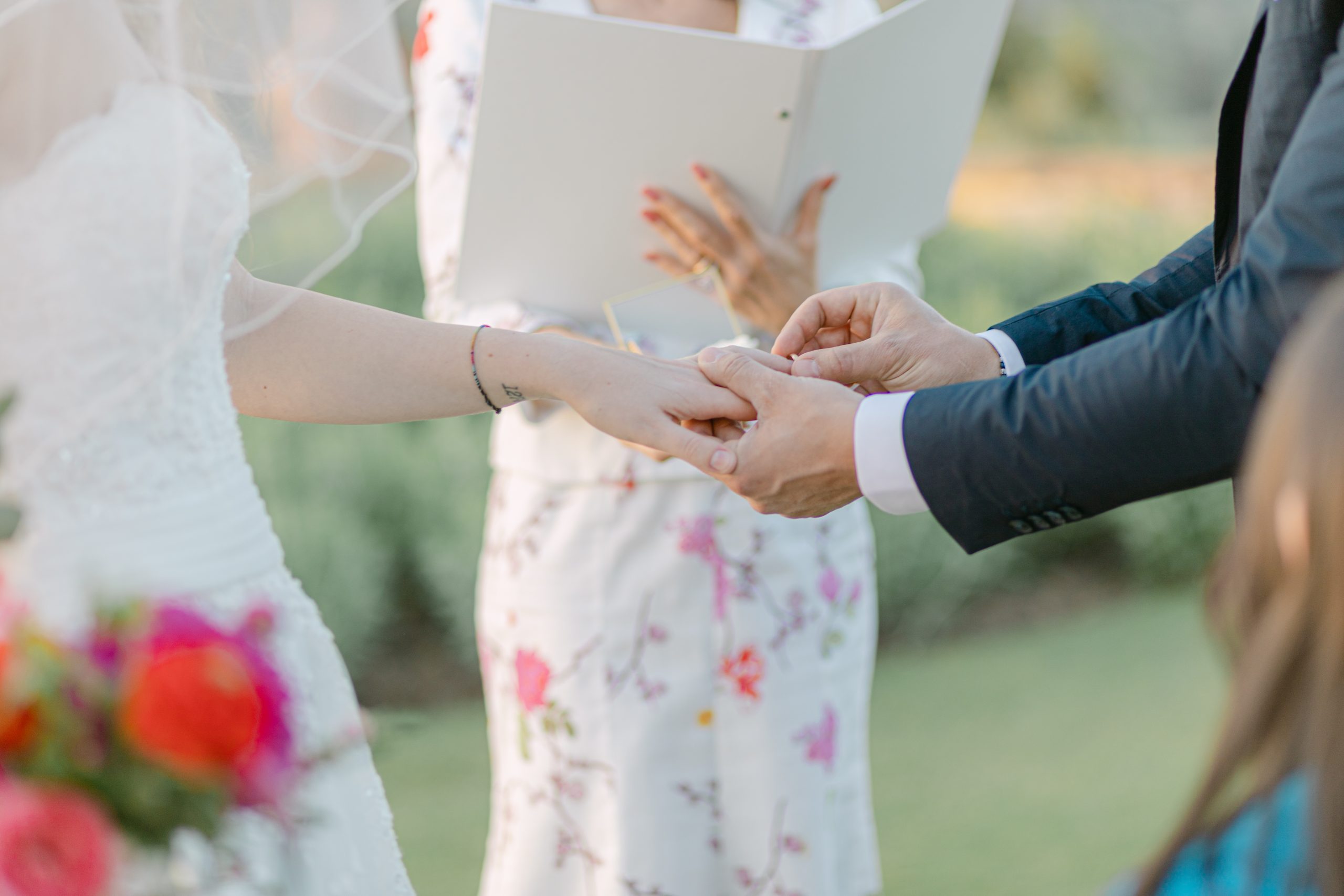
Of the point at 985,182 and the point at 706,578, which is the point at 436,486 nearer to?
the point at 706,578

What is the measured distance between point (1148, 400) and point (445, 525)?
3.04 metres

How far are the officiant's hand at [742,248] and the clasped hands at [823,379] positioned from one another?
8cm

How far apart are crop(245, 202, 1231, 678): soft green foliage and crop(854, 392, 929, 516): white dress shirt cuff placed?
104 inches

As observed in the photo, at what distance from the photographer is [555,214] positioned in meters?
1.57

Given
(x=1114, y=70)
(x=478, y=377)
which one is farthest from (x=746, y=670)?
(x=1114, y=70)

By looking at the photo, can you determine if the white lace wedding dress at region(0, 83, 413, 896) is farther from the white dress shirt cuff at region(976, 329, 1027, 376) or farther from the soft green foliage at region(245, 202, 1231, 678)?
the soft green foliage at region(245, 202, 1231, 678)

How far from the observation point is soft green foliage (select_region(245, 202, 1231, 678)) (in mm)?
3803

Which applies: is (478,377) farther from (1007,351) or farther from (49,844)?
(49,844)

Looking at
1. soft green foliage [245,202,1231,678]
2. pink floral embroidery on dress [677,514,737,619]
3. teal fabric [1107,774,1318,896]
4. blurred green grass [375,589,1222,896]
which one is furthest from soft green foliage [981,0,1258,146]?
teal fabric [1107,774,1318,896]

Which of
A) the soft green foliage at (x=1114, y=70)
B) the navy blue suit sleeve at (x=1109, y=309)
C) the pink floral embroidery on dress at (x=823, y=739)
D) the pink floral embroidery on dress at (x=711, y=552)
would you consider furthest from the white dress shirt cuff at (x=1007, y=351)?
the soft green foliage at (x=1114, y=70)

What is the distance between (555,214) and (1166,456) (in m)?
0.81

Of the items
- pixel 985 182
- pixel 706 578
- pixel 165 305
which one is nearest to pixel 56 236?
pixel 165 305

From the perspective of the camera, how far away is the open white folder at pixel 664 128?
1.45 metres

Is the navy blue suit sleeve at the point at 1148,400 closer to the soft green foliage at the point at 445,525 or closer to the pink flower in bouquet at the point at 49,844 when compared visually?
the pink flower in bouquet at the point at 49,844
